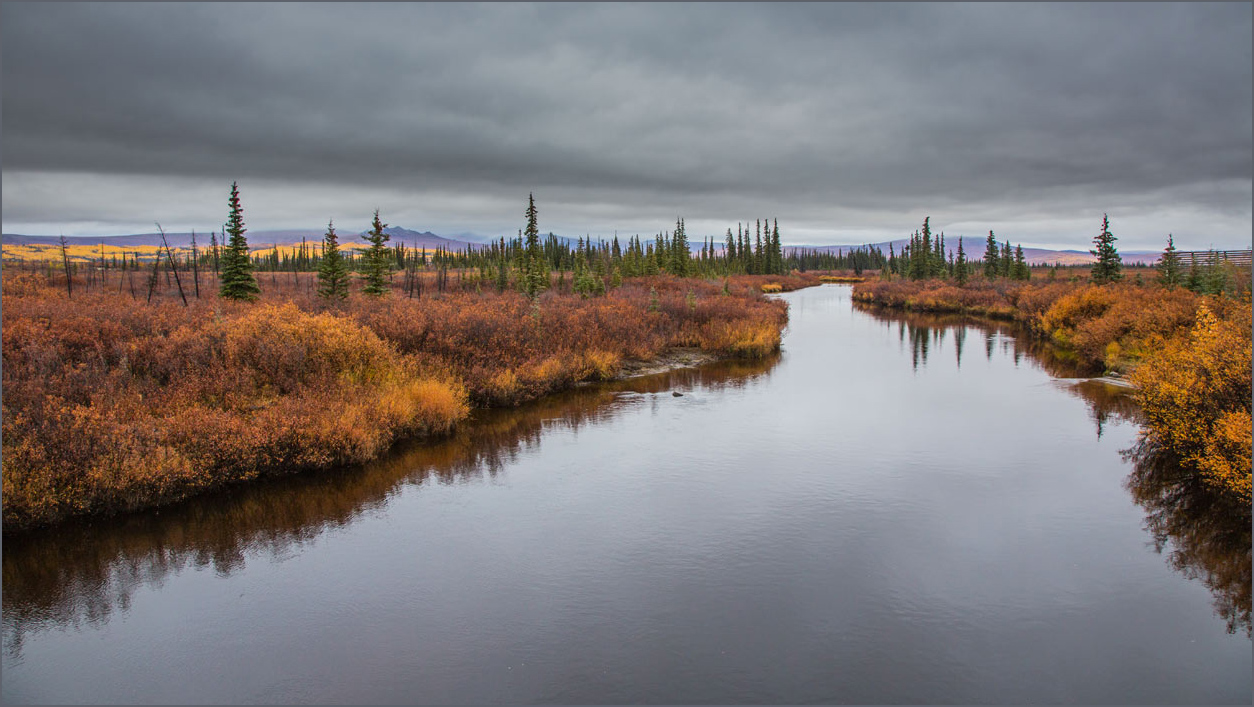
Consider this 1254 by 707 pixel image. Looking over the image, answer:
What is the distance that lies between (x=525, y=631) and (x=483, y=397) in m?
13.3

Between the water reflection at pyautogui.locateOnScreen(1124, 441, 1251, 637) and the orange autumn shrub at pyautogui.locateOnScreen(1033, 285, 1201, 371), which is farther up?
the orange autumn shrub at pyautogui.locateOnScreen(1033, 285, 1201, 371)

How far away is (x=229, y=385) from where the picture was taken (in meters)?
15.6

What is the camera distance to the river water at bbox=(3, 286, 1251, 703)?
313 inches

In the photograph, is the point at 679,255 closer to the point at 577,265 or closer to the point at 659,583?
the point at 577,265

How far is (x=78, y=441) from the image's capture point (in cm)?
1196

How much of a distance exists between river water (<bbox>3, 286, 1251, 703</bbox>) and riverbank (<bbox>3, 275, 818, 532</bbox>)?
2.42 feet

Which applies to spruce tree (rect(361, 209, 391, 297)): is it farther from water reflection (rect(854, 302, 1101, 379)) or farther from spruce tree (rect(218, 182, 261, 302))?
water reflection (rect(854, 302, 1101, 379))

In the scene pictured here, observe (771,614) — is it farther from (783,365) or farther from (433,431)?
(783,365)

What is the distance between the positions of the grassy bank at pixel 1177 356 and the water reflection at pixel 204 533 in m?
14.4

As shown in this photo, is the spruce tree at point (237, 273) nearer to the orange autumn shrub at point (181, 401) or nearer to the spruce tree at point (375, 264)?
the spruce tree at point (375, 264)

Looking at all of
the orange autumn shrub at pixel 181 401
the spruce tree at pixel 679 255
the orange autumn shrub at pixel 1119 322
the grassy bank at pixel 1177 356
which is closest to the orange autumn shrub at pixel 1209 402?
the grassy bank at pixel 1177 356

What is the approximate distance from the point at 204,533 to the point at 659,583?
26.5 ft

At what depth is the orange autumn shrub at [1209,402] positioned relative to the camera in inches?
475

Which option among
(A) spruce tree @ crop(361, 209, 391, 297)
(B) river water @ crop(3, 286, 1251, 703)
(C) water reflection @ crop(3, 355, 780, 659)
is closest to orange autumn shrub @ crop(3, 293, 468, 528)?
(C) water reflection @ crop(3, 355, 780, 659)
